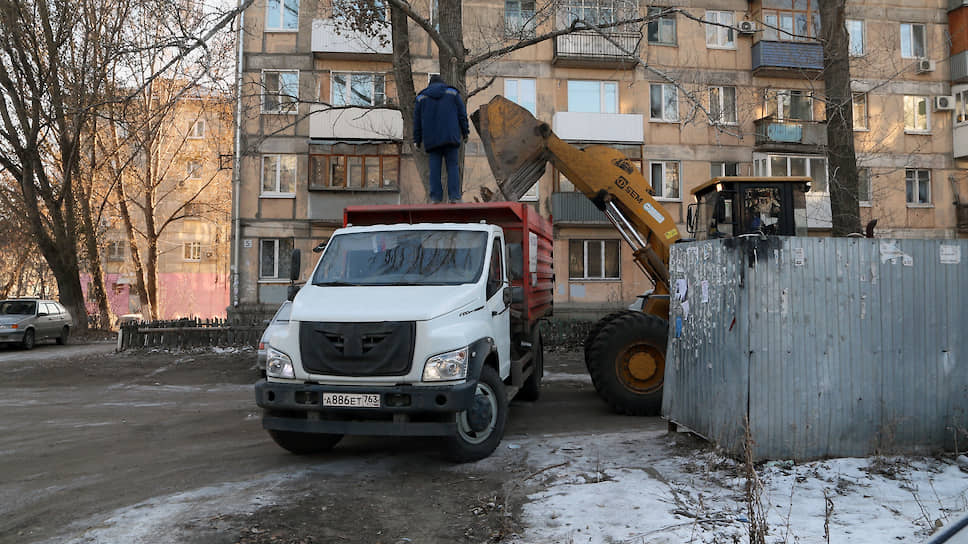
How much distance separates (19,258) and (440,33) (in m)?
29.9

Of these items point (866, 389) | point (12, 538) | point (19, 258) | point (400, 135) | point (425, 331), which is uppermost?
point (400, 135)

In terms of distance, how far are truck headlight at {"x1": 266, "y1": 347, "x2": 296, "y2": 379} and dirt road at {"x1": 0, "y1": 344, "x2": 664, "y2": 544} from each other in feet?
2.94

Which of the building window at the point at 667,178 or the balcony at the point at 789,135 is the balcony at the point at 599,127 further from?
the balcony at the point at 789,135

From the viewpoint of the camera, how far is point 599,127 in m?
24.9

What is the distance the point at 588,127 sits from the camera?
24.8 meters

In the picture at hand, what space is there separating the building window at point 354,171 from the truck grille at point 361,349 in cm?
1900

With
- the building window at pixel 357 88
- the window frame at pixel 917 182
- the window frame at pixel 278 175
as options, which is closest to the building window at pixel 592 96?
the building window at pixel 357 88

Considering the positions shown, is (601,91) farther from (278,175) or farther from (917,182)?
(917,182)

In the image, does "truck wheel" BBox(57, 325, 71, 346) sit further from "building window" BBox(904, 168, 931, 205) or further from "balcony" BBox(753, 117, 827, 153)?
"building window" BBox(904, 168, 931, 205)

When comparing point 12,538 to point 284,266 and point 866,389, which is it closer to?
point 866,389

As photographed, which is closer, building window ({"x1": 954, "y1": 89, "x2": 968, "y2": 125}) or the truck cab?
the truck cab

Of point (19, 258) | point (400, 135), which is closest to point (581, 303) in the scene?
point (400, 135)

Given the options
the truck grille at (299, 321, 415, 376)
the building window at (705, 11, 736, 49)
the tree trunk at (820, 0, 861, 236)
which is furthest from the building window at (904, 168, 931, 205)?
the truck grille at (299, 321, 415, 376)

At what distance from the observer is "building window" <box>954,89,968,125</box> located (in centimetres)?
2694
